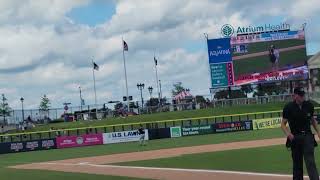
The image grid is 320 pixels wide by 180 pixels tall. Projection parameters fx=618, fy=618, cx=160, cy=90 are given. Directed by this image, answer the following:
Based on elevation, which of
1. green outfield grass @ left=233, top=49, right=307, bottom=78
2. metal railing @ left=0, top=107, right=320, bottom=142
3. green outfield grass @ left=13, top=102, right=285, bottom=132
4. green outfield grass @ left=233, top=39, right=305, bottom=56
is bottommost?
metal railing @ left=0, top=107, right=320, bottom=142

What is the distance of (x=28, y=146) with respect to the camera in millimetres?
50031

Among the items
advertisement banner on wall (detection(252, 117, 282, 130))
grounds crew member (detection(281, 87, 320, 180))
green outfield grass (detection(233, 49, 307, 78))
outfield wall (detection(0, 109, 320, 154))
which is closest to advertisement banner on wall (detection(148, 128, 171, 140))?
outfield wall (detection(0, 109, 320, 154))

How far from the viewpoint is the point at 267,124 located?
2287 inches

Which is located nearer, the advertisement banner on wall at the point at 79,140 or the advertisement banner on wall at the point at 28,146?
the advertisement banner on wall at the point at 28,146

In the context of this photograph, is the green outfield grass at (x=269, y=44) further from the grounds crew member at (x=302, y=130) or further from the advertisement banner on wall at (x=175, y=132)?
the grounds crew member at (x=302, y=130)

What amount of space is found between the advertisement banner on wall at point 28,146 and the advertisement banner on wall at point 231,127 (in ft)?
50.5

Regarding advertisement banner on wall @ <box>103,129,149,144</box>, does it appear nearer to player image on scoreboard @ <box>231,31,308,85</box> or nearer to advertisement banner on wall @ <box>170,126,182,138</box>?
advertisement banner on wall @ <box>170,126,182,138</box>

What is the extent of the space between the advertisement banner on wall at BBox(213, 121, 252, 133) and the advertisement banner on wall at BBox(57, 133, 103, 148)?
11419mm

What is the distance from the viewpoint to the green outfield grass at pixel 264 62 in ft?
219

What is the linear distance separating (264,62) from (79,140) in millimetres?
24982

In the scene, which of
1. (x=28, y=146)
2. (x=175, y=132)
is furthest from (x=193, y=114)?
(x=28, y=146)

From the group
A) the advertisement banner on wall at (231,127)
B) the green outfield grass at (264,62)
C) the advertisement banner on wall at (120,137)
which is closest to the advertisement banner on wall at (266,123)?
the advertisement banner on wall at (231,127)

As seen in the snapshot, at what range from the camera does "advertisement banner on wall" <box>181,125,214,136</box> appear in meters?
55.9

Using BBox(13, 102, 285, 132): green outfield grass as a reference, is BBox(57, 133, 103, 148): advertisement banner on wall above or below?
below
